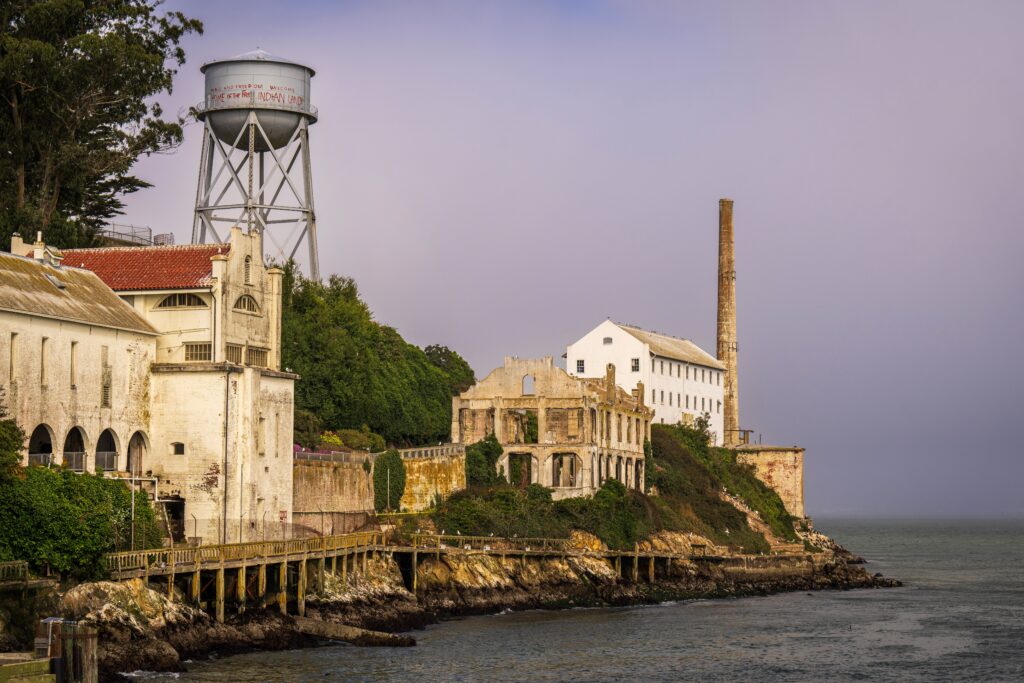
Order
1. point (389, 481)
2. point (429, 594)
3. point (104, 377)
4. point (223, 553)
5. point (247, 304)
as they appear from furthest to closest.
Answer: point (389, 481) → point (429, 594) → point (247, 304) → point (104, 377) → point (223, 553)

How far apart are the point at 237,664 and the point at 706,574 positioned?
4155 cm

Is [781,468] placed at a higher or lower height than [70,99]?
lower

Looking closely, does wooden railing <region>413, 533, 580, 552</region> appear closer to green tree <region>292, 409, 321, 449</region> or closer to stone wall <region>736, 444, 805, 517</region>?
green tree <region>292, 409, 321, 449</region>

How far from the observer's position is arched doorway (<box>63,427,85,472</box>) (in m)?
54.3

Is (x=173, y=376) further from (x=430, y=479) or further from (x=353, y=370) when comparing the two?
(x=353, y=370)

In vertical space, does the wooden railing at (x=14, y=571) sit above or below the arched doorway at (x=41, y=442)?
below

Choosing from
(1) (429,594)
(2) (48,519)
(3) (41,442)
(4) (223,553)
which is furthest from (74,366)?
(1) (429,594)

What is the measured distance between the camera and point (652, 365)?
107 meters

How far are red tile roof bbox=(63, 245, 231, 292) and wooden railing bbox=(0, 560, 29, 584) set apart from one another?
57.1 feet

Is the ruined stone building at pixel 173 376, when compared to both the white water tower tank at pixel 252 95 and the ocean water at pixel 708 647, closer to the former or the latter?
the ocean water at pixel 708 647

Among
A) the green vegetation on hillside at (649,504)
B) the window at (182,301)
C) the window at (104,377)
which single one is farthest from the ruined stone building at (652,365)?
the window at (104,377)

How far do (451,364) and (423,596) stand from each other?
50.1 meters

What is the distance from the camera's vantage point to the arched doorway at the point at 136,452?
2318 inches

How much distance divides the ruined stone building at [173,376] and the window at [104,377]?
50mm
